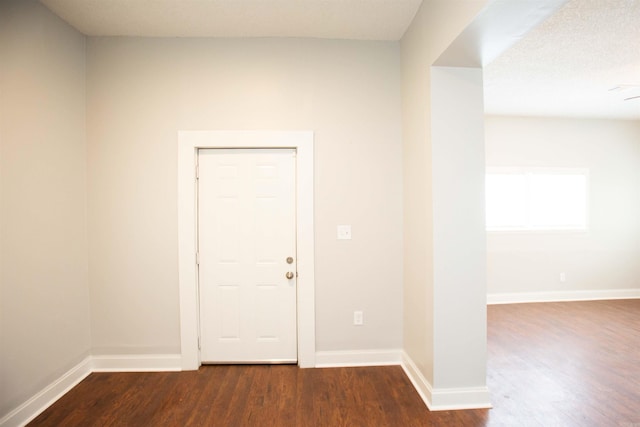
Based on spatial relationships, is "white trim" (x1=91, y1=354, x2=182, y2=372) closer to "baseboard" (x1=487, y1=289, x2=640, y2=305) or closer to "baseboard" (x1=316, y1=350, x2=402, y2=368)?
"baseboard" (x1=316, y1=350, x2=402, y2=368)

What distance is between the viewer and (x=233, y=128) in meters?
2.54

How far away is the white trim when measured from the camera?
2514mm

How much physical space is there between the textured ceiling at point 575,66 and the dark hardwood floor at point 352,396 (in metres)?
2.83

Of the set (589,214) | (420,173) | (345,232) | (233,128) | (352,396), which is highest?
(233,128)

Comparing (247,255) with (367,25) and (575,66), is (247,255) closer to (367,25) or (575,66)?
(367,25)

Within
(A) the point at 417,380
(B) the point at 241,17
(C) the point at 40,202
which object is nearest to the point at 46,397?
(C) the point at 40,202

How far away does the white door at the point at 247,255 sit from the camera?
2584 millimetres

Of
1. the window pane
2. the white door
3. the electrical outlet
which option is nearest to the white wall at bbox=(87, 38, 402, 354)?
the electrical outlet

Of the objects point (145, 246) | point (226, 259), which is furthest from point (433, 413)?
point (145, 246)

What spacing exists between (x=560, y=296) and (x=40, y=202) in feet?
21.0

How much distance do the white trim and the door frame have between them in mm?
108

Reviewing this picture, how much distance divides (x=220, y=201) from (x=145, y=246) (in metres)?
0.75

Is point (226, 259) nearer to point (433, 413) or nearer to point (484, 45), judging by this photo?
point (433, 413)

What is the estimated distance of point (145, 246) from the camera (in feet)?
8.31
